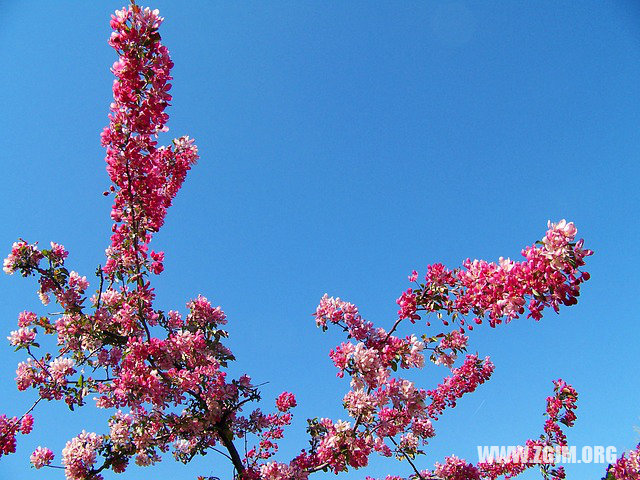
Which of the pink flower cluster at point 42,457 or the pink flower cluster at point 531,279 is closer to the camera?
the pink flower cluster at point 531,279

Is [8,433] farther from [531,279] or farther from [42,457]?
[531,279]

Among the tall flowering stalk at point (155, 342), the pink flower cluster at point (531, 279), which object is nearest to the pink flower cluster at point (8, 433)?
the tall flowering stalk at point (155, 342)

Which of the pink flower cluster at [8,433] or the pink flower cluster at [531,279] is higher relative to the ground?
the pink flower cluster at [531,279]

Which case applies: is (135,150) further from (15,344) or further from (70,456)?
(70,456)

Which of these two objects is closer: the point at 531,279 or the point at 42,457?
the point at 531,279

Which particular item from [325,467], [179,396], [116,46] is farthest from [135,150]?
[325,467]

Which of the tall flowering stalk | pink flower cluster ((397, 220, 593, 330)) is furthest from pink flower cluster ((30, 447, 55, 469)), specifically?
pink flower cluster ((397, 220, 593, 330))

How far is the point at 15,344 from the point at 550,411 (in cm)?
1076

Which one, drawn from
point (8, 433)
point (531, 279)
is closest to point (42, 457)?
point (8, 433)

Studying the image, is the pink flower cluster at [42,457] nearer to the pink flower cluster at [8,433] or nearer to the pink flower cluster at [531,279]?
the pink flower cluster at [8,433]

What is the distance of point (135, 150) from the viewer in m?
4.60

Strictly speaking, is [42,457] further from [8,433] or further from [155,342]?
[155,342]

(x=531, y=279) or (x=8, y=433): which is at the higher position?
(x=531, y=279)

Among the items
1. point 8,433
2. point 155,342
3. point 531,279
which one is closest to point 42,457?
point 8,433
